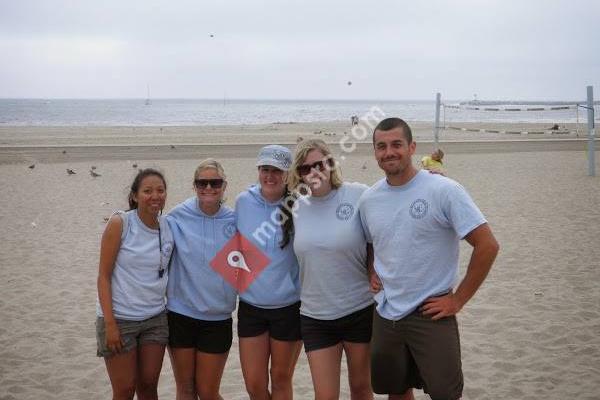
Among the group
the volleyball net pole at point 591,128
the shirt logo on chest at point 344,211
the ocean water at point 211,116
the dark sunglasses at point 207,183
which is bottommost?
the shirt logo on chest at point 344,211

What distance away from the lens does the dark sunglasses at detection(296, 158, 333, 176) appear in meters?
3.02

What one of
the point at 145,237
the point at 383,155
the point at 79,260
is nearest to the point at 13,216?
the point at 79,260

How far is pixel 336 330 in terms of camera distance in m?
3.05

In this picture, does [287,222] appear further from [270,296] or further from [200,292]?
[200,292]

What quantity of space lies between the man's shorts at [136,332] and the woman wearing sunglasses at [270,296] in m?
0.45

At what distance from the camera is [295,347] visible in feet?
10.5

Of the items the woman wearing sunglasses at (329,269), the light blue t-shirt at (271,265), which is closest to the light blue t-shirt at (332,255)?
the woman wearing sunglasses at (329,269)

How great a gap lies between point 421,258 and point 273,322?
966 millimetres

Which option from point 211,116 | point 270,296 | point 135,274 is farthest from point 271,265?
point 211,116

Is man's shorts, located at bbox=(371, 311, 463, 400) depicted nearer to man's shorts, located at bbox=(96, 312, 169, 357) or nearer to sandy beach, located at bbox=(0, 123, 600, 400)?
man's shorts, located at bbox=(96, 312, 169, 357)

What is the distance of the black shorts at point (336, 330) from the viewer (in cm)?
303

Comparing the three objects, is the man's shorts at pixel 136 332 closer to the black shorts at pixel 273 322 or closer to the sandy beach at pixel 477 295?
the black shorts at pixel 273 322

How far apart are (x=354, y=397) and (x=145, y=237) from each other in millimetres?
1489

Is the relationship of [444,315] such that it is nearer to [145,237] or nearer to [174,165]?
[145,237]
